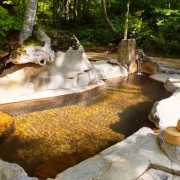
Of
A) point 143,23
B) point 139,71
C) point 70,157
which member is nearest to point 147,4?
point 143,23

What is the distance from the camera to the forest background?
12313mm

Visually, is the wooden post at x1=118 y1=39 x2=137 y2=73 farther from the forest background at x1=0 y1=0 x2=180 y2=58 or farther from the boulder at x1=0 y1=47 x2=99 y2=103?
the forest background at x1=0 y1=0 x2=180 y2=58

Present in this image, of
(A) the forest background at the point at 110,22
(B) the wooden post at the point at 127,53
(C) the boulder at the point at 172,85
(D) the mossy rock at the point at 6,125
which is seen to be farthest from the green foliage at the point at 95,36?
(D) the mossy rock at the point at 6,125

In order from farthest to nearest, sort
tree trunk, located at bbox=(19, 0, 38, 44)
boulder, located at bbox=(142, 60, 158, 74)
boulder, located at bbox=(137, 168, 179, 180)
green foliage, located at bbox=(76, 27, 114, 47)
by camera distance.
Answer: green foliage, located at bbox=(76, 27, 114, 47) → boulder, located at bbox=(142, 60, 158, 74) → tree trunk, located at bbox=(19, 0, 38, 44) → boulder, located at bbox=(137, 168, 179, 180)

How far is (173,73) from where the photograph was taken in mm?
10570

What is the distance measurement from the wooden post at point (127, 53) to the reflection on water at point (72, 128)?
227cm

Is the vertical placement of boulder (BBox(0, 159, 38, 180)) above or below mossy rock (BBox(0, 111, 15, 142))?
above

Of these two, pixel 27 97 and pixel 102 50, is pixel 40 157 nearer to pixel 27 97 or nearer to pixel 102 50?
pixel 27 97

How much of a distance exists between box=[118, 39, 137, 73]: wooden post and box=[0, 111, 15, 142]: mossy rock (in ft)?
18.9

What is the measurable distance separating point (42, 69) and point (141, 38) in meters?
8.55

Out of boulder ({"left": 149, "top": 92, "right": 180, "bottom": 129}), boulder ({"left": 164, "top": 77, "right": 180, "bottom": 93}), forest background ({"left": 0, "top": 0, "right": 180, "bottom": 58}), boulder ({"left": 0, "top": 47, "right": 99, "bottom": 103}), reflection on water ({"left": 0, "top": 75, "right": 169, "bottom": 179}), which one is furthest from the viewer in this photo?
forest background ({"left": 0, "top": 0, "right": 180, "bottom": 58})

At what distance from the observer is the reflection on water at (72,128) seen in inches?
190

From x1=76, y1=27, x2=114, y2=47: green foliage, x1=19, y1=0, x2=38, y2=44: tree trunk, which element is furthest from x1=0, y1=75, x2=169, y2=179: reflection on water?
x1=76, y1=27, x2=114, y2=47: green foliage

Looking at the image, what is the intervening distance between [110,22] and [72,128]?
10611 millimetres
